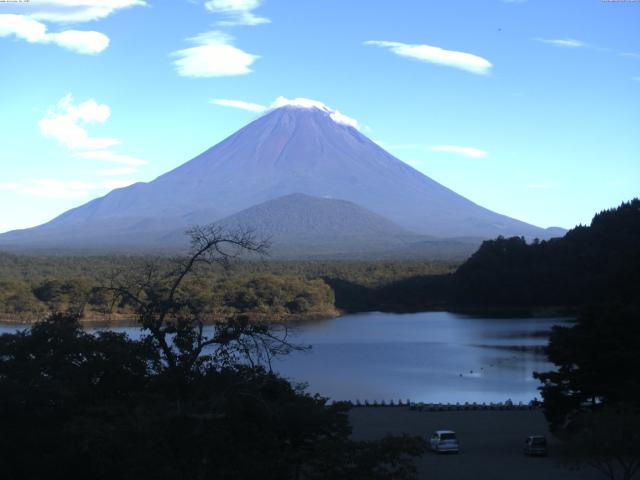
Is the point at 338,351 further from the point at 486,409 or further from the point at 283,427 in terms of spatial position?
the point at 283,427

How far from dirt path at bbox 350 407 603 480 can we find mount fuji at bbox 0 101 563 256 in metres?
102

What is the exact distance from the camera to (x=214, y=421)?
5.66 metres

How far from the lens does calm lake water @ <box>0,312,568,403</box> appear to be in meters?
19.9

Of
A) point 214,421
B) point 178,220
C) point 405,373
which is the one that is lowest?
point 405,373

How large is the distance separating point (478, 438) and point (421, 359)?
12.8 metres

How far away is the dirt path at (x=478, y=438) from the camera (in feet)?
33.6

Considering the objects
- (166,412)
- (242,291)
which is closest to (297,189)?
(242,291)

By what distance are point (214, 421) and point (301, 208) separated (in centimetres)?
11108

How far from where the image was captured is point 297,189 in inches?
5172

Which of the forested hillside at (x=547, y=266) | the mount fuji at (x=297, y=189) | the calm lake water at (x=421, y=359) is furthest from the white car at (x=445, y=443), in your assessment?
the mount fuji at (x=297, y=189)

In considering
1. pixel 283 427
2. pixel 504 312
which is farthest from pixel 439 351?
pixel 283 427

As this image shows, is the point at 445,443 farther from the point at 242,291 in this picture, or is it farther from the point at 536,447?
the point at 242,291

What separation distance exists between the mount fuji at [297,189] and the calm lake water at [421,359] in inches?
3233

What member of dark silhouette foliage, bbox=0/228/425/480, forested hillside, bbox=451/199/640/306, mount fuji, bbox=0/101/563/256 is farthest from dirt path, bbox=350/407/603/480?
mount fuji, bbox=0/101/563/256
